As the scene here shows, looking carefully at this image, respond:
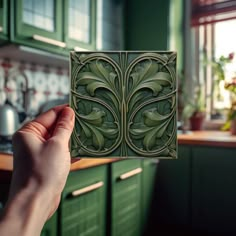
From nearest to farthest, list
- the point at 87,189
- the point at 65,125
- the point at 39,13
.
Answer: the point at 65,125, the point at 87,189, the point at 39,13

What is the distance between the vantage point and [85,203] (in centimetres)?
139

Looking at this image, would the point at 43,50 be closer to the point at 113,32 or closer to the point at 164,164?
the point at 113,32

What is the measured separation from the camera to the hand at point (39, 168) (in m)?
0.50

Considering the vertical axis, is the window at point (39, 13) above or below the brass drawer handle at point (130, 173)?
above

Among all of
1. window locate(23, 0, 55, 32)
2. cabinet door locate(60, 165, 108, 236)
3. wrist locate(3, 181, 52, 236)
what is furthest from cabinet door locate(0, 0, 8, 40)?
wrist locate(3, 181, 52, 236)

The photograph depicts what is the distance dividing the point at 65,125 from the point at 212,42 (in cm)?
227

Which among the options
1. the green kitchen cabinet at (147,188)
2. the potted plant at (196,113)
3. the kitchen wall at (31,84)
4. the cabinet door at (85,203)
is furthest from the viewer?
the potted plant at (196,113)

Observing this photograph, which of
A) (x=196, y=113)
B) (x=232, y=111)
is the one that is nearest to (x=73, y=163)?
(x=232, y=111)

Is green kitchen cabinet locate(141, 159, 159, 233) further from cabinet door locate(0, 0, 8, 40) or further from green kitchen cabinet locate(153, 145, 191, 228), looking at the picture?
cabinet door locate(0, 0, 8, 40)

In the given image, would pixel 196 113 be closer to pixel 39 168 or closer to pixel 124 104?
pixel 124 104

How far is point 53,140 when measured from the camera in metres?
0.60

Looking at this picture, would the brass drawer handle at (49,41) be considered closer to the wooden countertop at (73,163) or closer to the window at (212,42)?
the wooden countertop at (73,163)

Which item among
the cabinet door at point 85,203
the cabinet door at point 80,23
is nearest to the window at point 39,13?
the cabinet door at point 80,23

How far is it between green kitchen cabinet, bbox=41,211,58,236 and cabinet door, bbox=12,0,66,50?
33.4 inches
